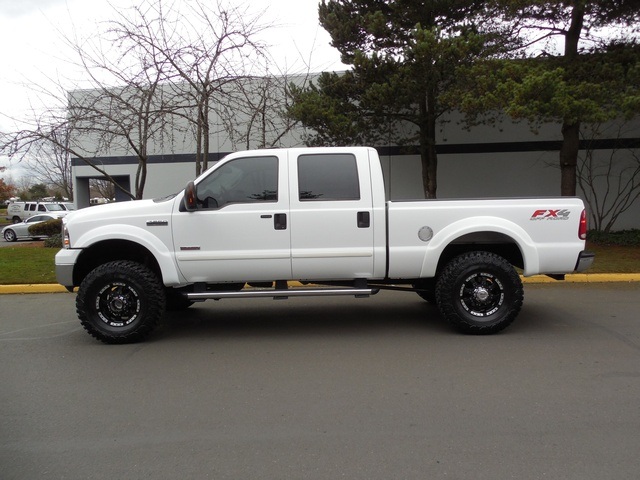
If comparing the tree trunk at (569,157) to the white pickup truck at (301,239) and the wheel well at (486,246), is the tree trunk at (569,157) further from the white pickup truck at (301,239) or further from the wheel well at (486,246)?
the white pickup truck at (301,239)

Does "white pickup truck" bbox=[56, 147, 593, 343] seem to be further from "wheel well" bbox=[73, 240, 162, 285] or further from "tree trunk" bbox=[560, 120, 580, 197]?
"tree trunk" bbox=[560, 120, 580, 197]

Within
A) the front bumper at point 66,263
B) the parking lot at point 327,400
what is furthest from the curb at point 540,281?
the front bumper at point 66,263

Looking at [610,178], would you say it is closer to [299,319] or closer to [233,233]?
[299,319]

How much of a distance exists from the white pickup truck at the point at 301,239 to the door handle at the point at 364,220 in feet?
0.04

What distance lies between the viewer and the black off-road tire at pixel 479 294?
5727 mm

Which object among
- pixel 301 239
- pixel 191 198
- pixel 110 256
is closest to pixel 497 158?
pixel 301 239

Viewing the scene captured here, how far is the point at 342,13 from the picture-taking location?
43.4 ft

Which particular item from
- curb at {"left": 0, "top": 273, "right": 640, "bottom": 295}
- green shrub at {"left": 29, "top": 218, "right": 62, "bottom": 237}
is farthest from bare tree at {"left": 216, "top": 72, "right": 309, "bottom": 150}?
green shrub at {"left": 29, "top": 218, "right": 62, "bottom": 237}

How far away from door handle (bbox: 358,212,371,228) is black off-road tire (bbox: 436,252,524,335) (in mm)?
1069

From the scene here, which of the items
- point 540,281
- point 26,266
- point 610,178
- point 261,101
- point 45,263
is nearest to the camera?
point 540,281

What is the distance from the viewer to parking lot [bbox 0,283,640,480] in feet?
10.3

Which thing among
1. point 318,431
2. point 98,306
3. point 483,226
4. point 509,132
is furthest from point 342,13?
point 318,431

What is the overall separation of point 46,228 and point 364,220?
19.4 meters

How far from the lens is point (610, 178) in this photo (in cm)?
1616
